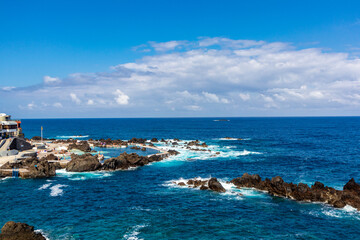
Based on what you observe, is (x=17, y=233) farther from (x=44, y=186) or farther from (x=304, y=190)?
(x=304, y=190)

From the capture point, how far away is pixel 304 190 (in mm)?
44000

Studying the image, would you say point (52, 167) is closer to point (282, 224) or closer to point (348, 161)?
point (282, 224)

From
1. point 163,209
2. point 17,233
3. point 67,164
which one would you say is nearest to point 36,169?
point 67,164

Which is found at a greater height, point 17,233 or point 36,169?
point 36,169

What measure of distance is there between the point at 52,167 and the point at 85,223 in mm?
31414

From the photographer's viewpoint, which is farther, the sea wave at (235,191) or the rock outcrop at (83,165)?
the rock outcrop at (83,165)

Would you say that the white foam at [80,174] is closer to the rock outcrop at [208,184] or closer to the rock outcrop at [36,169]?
the rock outcrop at [36,169]

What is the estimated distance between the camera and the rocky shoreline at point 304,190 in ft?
134

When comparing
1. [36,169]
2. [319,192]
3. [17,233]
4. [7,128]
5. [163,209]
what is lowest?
[163,209]

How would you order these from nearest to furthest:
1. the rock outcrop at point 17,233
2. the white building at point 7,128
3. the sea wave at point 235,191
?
the rock outcrop at point 17,233 → the sea wave at point 235,191 → the white building at point 7,128

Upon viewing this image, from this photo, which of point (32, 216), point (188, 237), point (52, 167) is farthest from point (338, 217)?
point (52, 167)

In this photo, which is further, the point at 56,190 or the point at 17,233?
the point at 56,190

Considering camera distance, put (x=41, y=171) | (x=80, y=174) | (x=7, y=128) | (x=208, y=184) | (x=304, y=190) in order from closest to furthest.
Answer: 1. (x=304, y=190)
2. (x=208, y=184)
3. (x=41, y=171)
4. (x=80, y=174)
5. (x=7, y=128)

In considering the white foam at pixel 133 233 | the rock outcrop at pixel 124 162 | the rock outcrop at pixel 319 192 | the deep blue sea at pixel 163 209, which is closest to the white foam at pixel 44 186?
the deep blue sea at pixel 163 209
